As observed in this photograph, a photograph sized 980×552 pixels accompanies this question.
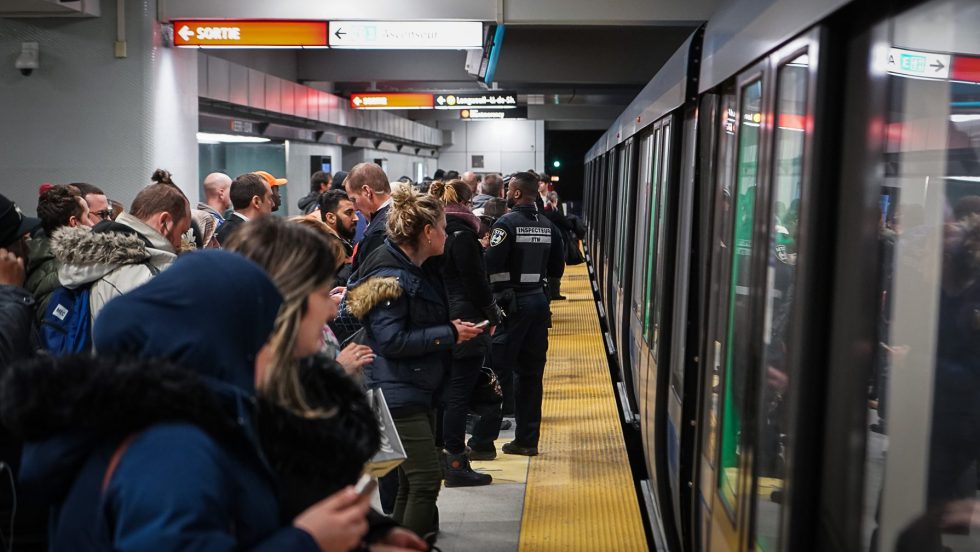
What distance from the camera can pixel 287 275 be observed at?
2.18m

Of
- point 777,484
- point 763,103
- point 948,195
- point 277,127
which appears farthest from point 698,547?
point 277,127

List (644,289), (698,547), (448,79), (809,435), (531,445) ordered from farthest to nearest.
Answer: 1. (448,79)
2. (531,445)
3. (644,289)
4. (698,547)
5. (809,435)

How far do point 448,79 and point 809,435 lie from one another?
17437 mm

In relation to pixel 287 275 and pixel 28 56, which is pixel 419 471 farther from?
pixel 28 56

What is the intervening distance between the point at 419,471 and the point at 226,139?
451 inches

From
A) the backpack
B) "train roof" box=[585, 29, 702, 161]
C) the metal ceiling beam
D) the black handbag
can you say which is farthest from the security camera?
the backpack

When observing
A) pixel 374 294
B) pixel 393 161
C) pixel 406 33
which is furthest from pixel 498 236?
pixel 393 161

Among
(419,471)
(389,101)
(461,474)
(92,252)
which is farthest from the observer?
(389,101)

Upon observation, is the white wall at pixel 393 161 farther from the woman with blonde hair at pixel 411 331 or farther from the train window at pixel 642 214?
the woman with blonde hair at pixel 411 331

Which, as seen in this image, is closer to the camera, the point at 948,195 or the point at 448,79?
the point at 948,195

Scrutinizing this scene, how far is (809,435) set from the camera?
2322mm

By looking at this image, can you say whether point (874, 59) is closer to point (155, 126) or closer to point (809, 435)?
point (809, 435)

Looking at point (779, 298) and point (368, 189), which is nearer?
point (779, 298)

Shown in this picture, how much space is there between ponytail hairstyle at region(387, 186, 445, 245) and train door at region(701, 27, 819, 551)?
151 centimetres
